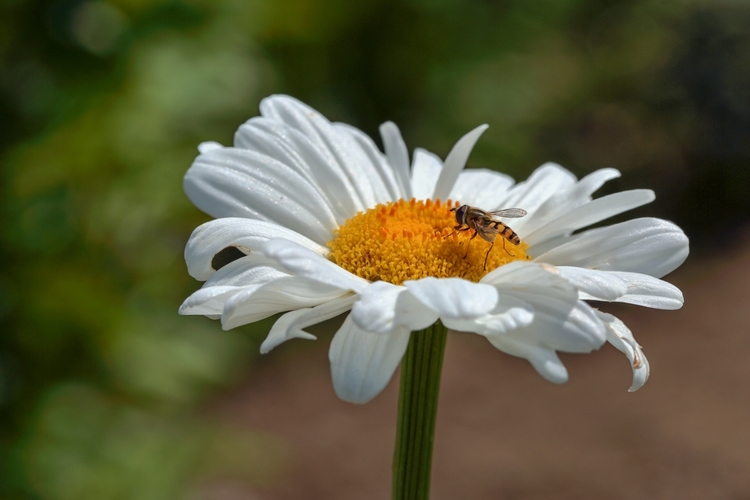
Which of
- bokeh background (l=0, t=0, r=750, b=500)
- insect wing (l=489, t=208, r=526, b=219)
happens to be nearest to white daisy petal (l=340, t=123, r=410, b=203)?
insect wing (l=489, t=208, r=526, b=219)

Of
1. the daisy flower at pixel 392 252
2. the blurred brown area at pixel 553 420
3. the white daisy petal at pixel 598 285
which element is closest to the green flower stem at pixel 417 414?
the daisy flower at pixel 392 252

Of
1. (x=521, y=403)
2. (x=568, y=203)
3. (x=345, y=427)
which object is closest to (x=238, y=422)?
(x=345, y=427)

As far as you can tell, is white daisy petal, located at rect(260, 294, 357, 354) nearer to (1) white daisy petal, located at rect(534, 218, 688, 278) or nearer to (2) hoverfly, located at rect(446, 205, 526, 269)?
(2) hoverfly, located at rect(446, 205, 526, 269)

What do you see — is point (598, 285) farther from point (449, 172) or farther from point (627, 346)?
point (449, 172)

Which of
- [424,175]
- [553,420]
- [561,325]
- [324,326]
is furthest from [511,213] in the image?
[324,326]

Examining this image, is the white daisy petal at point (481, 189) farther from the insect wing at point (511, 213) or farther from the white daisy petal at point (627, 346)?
the white daisy petal at point (627, 346)

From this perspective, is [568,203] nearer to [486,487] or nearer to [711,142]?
[486,487]
